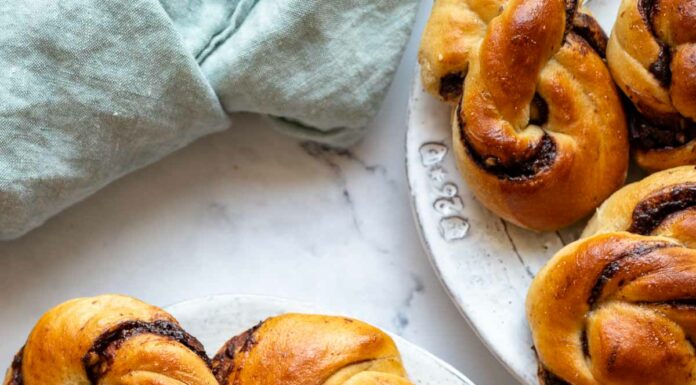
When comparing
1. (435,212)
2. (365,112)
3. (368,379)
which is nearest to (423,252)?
(435,212)

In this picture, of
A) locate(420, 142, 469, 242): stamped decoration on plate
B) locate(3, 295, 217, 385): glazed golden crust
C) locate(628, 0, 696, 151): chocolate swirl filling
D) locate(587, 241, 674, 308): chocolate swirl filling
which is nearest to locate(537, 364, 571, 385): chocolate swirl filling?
locate(587, 241, 674, 308): chocolate swirl filling

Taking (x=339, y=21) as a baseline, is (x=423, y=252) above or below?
below

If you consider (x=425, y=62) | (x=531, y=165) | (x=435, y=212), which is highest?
(x=425, y=62)

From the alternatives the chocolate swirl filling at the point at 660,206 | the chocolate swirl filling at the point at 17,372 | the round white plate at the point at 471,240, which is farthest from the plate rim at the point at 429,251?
the chocolate swirl filling at the point at 17,372

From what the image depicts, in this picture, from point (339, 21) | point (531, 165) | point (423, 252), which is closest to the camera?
point (531, 165)

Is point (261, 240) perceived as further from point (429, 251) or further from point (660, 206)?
point (660, 206)

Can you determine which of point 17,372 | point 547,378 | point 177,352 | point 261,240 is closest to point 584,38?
point 547,378

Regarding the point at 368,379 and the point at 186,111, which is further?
the point at 186,111

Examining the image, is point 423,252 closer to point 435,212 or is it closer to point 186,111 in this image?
point 435,212
